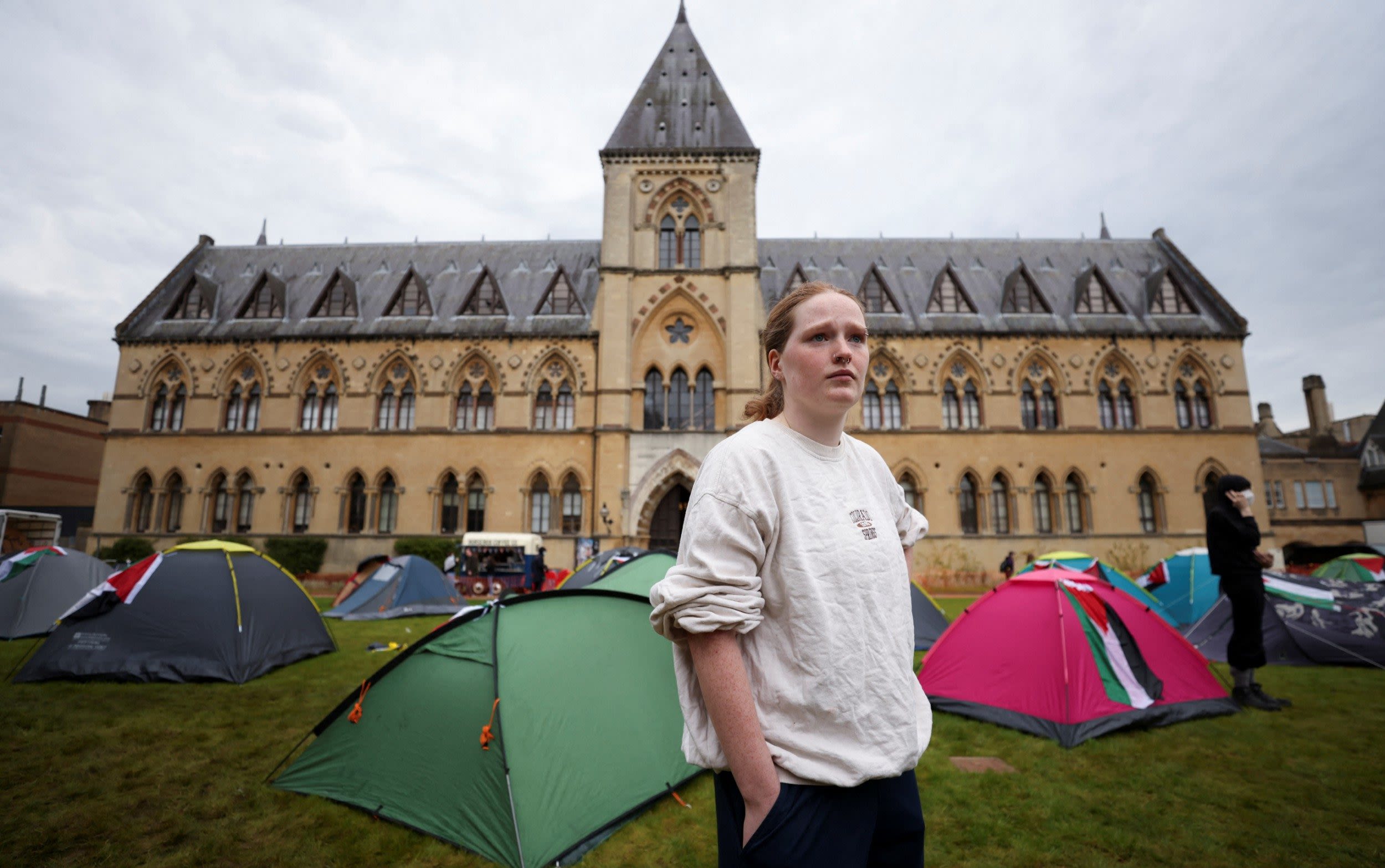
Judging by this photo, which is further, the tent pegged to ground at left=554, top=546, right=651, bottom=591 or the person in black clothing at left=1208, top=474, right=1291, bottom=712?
the tent pegged to ground at left=554, top=546, right=651, bottom=591

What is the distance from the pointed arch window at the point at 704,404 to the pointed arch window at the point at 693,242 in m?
4.34

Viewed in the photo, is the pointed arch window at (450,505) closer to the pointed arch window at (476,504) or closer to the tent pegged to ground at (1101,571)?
the pointed arch window at (476,504)

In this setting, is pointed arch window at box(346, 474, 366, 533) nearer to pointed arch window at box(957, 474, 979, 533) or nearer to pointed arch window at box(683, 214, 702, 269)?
pointed arch window at box(683, 214, 702, 269)

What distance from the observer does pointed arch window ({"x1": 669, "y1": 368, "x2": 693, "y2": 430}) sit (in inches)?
896

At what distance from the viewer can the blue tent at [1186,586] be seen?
11.3 metres

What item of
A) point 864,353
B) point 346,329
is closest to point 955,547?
point 864,353

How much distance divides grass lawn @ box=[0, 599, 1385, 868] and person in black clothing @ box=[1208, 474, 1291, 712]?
41 centimetres

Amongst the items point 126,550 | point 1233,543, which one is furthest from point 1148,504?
point 126,550

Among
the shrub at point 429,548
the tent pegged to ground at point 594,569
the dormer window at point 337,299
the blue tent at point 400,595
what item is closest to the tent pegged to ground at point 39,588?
the blue tent at point 400,595

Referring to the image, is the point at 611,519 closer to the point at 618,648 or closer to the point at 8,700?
the point at 8,700

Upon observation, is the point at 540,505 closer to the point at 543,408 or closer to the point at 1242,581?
the point at 543,408

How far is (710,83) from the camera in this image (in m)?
25.5

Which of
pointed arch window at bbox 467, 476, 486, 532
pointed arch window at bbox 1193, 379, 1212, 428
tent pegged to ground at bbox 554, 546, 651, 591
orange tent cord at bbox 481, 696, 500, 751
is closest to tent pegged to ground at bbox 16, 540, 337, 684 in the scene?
tent pegged to ground at bbox 554, 546, 651, 591

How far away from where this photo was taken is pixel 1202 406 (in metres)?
24.4
